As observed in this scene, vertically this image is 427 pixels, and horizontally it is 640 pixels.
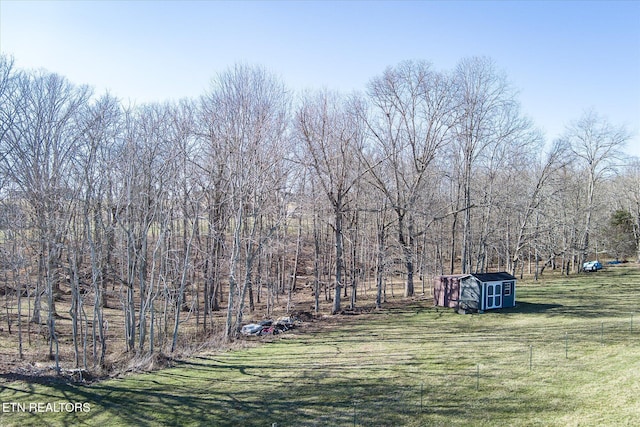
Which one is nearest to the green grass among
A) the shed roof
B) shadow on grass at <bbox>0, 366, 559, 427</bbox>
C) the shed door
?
shadow on grass at <bbox>0, 366, 559, 427</bbox>

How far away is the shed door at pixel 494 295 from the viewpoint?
23.3m

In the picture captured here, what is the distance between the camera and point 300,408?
36.1 feet

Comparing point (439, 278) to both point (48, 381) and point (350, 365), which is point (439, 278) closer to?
point (350, 365)

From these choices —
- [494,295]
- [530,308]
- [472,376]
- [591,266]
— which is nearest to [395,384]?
[472,376]

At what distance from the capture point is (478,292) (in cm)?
2298

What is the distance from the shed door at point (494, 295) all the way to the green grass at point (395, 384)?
395 cm

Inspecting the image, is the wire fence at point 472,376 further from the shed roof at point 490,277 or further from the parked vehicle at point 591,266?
the parked vehicle at point 591,266

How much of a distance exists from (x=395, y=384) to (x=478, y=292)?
12.4m

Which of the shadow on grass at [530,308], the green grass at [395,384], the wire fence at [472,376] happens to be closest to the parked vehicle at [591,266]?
the shadow on grass at [530,308]

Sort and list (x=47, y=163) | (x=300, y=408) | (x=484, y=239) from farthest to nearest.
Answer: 1. (x=484, y=239)
2. (x=47, y=163)
3. (x=300, y=408)

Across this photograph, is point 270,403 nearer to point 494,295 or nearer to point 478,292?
point 478,292

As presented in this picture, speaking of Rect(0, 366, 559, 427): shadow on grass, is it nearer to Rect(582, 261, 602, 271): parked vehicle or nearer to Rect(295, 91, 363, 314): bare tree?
Rect(295, 91, 363, 314): bare tree

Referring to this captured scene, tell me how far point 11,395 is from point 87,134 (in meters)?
9.42

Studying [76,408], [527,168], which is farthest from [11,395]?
[527,168]
